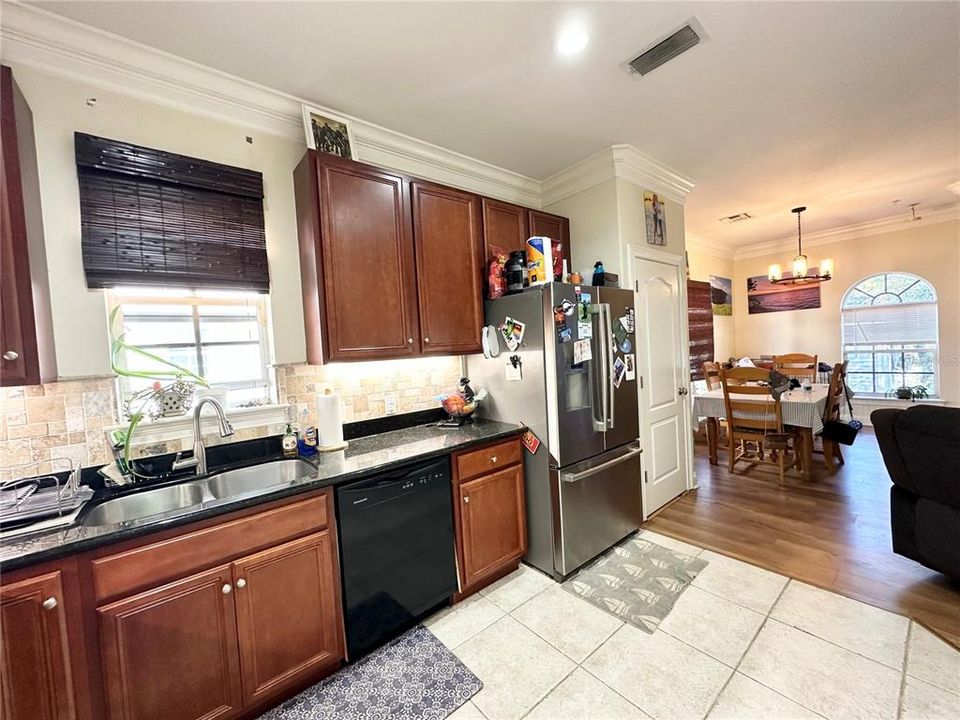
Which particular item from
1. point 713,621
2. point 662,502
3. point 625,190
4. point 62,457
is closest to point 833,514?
point 662,502

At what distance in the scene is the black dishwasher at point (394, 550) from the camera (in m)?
1.71

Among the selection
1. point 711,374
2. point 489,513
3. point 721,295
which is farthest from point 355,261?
point 721,295

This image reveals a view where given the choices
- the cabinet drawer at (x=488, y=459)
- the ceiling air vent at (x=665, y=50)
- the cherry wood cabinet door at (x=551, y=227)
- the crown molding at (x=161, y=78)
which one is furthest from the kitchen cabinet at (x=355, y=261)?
the ceiling air vent at (x=665, y=50)

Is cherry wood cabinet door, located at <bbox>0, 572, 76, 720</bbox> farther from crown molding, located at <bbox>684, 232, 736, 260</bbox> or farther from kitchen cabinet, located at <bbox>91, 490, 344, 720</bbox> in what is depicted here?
crown molding, located at <bbox>684, 232, 736, 260</bbox>

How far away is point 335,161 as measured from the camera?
2.00 meters

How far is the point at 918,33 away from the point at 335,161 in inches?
114

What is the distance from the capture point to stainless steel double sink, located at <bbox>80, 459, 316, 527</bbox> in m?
1.48

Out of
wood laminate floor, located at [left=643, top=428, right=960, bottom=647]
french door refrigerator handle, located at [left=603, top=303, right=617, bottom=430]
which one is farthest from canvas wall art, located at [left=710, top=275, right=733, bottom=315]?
french door refrigerator handle, located at [left=603, top=303, right=617, bottom=430]

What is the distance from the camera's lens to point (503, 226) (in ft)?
8.90

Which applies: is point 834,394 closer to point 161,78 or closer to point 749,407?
point 749,407

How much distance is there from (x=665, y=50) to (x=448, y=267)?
5.03 ft

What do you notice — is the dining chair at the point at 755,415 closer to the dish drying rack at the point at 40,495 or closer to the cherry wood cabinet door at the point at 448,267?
the cherry wood cabinet door at the point at 448,267

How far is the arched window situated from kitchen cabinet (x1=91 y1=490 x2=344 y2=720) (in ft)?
23.7

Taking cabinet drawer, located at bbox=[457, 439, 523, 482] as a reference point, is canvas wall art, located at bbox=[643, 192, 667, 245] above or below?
above
